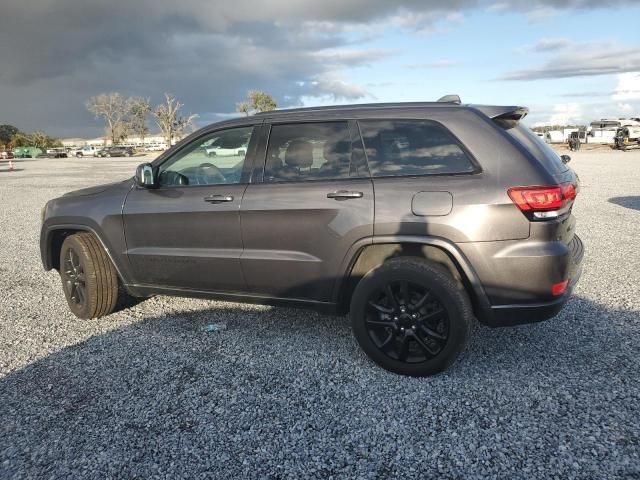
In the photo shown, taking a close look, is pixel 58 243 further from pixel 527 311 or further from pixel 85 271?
pixel 527 311

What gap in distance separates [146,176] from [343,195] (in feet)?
5.51

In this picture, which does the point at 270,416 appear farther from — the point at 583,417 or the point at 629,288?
the point at 629,288

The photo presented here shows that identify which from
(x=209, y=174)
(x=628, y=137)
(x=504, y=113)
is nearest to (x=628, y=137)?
(x=628, y=137)

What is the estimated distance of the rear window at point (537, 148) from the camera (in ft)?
10.2

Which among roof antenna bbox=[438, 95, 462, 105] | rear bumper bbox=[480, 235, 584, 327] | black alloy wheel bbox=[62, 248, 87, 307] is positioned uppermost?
roof antenna bbox=[438, 95, 462, 105]

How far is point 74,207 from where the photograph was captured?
4266mm

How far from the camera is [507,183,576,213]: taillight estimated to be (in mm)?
2896

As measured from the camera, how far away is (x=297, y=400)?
302 centimetres

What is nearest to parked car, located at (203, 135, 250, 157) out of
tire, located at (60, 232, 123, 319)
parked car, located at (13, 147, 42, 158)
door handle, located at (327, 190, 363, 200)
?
door handle, located at (327, 190, 363, 200)

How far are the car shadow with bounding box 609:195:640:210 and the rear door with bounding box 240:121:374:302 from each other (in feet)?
31.2

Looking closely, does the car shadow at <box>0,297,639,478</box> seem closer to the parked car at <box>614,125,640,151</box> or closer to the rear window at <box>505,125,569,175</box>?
the rear window at <box>505,125,569,175</box>

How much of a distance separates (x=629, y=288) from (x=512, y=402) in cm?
297

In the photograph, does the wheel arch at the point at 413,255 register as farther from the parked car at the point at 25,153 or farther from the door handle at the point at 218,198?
the parked car at the point at 25,153

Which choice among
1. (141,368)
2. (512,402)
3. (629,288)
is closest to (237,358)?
(141,368)
